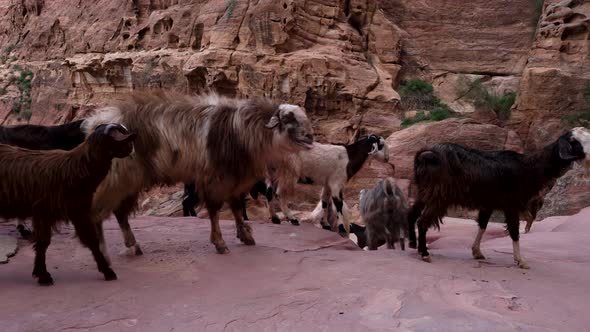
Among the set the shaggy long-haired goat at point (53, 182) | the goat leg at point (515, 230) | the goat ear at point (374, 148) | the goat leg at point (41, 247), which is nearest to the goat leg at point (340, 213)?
the goat ear at point (374, 148)

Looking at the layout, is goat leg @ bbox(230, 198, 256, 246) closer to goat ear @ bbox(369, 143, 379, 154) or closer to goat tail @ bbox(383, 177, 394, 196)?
goat tail @ bbox(383, 177, 394, 196)

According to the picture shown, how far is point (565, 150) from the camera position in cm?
589

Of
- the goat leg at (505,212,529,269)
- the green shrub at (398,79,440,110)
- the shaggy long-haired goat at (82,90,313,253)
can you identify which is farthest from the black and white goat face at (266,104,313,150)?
the green shrub at (398,79,440,110)

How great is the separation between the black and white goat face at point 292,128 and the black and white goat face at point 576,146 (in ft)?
9.68

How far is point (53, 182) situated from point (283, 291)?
2.24 metres

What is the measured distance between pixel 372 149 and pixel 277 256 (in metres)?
5.16

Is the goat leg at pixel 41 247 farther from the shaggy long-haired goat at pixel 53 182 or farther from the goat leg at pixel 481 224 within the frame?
the goat leg at pixel 481 224

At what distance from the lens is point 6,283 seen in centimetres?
449

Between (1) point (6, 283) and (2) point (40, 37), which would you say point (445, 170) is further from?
(2) point (40, 37)

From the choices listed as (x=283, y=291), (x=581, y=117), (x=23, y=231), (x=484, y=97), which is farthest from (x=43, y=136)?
(x=484, y=97)

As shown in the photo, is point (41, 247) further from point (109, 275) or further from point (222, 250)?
point (222, 250)

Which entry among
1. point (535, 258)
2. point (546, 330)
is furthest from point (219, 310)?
point (535, 258)

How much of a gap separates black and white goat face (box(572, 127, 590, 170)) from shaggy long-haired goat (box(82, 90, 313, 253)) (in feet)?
9.68

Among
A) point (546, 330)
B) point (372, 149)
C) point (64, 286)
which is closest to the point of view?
point (546, 330)
